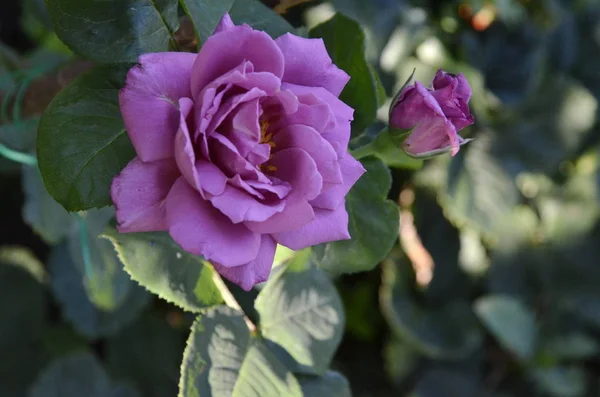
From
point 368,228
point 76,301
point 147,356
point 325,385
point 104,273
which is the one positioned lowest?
point 147,356

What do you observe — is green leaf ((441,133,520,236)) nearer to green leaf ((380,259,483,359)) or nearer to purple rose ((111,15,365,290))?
green leaf ((380,259,483,359))

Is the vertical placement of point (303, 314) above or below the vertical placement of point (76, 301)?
above

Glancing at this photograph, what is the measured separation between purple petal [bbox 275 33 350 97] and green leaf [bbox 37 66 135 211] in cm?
11

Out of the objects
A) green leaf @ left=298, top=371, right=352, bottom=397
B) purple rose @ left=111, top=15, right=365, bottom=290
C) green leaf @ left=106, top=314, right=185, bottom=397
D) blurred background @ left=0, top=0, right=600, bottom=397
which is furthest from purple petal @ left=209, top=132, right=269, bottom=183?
green leaf @ left=106, top=314, right=185, bottom=397

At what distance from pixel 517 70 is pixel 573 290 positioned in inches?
17.3

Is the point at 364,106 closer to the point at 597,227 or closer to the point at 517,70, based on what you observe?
the point at 517,70

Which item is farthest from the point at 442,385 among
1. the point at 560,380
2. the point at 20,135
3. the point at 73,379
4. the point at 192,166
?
the point at 192,166

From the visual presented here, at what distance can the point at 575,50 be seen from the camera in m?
1.19

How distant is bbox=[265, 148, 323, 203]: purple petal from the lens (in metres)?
0.32

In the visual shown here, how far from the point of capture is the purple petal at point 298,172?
32 cm

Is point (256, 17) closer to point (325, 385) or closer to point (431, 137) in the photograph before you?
point (431, 137)

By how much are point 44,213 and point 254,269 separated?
0.58 m

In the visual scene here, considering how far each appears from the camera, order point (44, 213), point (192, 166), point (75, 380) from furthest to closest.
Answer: point (75, 380)
point (44, 213)
point (192, 166)

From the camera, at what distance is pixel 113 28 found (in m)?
0.38
